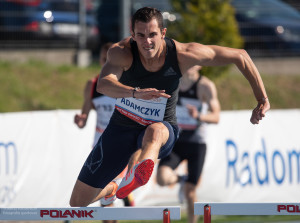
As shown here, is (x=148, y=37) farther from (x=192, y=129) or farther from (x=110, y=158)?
(x=192, y=129)

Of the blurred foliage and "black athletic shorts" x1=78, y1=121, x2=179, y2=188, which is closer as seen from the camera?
"black athletic shorts" x1=78, y1=121, x2=179, y2=188

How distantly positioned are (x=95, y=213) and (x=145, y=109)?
1255mm

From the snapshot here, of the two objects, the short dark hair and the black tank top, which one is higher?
the short dark hair

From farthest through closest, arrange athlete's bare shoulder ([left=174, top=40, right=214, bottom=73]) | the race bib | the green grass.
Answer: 1. the green grass
2. the race bib
3. athlete's bare shoulder ([left=174, top=40, right=214, bottom=73])

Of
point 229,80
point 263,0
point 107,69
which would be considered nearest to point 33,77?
point 229,80

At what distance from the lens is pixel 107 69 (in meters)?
5.62

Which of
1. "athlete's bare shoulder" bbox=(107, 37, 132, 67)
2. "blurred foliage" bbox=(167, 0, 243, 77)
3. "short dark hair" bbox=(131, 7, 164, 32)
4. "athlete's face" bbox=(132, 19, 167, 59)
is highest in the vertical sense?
"blurred foliage" bbox=(167, 0, 243, 77)

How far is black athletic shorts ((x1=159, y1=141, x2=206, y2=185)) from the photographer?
28.7ft

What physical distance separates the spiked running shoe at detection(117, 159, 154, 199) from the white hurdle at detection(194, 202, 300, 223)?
2.04 feet

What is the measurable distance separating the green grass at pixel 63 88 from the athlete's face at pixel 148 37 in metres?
7.54

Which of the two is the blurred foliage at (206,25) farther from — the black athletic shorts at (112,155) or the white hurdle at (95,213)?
the white hurdle at (95,213)

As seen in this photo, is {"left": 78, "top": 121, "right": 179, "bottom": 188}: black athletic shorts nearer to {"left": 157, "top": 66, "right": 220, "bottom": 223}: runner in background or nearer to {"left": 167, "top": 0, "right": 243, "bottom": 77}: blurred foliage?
{"left": 157, "top": 66, "right": 220, "bottom": 223}: runner in background

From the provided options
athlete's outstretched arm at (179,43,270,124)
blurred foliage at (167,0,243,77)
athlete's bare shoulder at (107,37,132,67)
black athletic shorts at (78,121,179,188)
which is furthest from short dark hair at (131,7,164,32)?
blurred foliage at (167,0,243,77)

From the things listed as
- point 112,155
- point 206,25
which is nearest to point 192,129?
point 112,155
